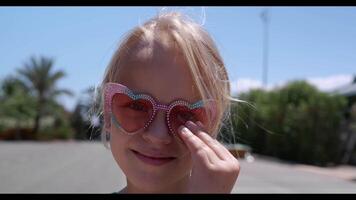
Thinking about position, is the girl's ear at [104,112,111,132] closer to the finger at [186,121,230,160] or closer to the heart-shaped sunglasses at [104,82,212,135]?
the heart-shaped sunglasses at [104,82,212,135]

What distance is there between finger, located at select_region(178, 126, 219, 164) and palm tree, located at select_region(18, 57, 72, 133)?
1470 inches

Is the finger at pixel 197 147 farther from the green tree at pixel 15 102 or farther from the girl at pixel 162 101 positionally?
the green tree at pixel 15 102

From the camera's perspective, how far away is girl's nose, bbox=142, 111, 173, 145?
3.94ft

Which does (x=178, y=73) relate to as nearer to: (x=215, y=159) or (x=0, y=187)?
(x=215, y=159)

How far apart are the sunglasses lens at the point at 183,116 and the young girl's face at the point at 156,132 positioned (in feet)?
0.07

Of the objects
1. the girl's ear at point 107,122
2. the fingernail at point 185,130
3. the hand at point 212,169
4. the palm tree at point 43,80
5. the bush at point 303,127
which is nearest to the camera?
the hand at point 212,169

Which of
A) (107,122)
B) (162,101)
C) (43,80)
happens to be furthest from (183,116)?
(43,80)

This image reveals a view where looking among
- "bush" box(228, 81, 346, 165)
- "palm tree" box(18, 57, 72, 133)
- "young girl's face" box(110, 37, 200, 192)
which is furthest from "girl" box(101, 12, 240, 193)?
"palm tree" box(18, 57, 72, 133)

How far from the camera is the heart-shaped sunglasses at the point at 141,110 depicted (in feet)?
3.98

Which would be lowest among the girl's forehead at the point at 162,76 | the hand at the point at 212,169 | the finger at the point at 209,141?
the hand at the point at 212,169

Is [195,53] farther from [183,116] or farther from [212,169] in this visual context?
[212,169]

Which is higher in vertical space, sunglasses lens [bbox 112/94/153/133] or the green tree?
sunglasses lens [bbox 112/94/153/133]

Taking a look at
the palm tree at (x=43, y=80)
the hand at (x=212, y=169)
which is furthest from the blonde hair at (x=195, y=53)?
the palm tree at (x=43, y=80)
